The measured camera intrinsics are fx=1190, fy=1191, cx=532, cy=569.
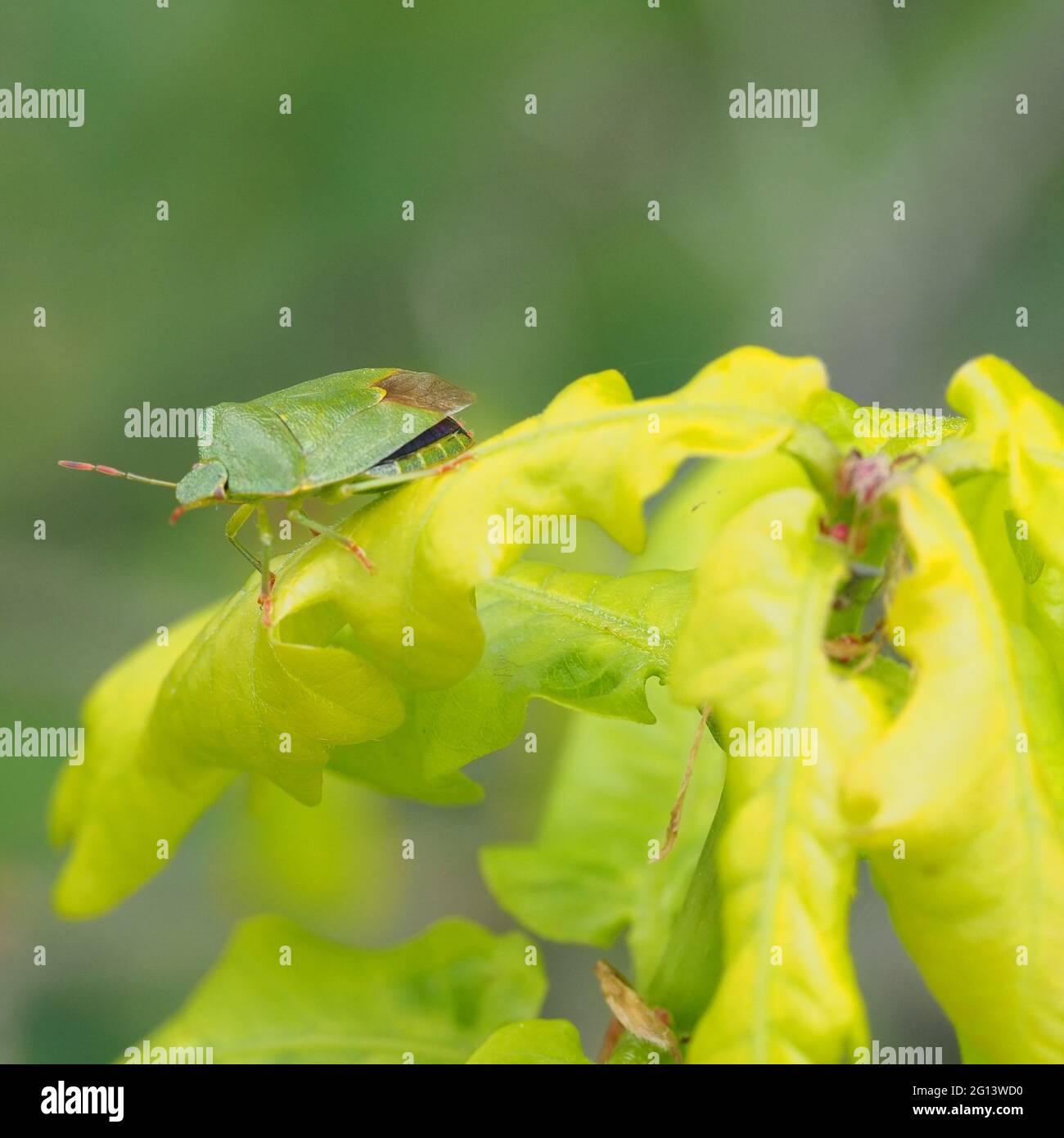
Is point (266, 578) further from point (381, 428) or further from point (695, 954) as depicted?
point (695, 954)

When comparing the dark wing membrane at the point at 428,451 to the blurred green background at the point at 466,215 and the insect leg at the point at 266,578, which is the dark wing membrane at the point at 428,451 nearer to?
the insect leg at the point at 266,578

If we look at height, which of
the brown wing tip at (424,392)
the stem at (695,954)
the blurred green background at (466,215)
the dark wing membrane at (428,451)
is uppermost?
the blurred green background at (466,215)

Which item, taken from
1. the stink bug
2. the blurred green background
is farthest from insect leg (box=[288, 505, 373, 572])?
the blurred green background

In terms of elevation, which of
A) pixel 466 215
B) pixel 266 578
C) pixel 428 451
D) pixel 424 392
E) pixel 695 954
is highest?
pixel 466 215

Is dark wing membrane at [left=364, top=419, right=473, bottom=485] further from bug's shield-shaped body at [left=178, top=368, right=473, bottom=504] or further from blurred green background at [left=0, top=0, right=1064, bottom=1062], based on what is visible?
blurred green background at [left=0, top=0, right=1064, bottom=1062]

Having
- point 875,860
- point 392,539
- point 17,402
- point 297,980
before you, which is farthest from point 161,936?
point 875,860

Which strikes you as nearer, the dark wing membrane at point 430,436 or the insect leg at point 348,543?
the insect leg at point 348,543

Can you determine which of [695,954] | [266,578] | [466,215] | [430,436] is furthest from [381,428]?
[466,215]

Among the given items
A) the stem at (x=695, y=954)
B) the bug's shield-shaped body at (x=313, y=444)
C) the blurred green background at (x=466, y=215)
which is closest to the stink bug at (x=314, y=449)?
the bug's shield-shaped body at (x=313, y=444)
